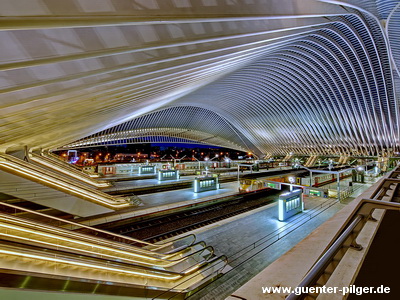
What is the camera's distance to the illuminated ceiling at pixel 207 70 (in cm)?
324

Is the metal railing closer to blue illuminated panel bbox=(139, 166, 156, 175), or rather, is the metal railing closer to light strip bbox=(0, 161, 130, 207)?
light strip bbox=(0, 161, 130, 207)

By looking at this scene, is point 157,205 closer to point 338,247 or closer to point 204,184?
point 204,184

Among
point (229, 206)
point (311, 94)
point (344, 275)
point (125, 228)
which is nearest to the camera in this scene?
point (344, 275)

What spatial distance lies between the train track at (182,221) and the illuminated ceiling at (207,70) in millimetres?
7029

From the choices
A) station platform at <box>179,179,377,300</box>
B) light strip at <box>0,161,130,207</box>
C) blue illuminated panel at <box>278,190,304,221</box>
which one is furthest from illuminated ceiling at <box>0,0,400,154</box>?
blue illuminated panel at <box>278,190,304,221</box>

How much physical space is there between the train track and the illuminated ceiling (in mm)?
7029

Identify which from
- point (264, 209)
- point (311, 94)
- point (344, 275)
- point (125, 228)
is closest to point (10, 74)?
point (344, 275)

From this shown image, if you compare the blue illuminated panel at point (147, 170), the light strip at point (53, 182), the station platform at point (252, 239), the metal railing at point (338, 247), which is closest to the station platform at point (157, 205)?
the light strip at point (53, 182)

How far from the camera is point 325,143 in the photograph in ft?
122

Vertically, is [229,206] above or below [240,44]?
below

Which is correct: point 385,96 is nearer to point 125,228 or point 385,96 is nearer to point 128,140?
point 125,228

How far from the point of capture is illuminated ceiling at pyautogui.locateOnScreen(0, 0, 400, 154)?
3236 millimetres

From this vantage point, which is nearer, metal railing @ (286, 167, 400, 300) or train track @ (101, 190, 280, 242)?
metal railing @ (286, 167, 400, 300)

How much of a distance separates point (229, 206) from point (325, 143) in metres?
31.8
